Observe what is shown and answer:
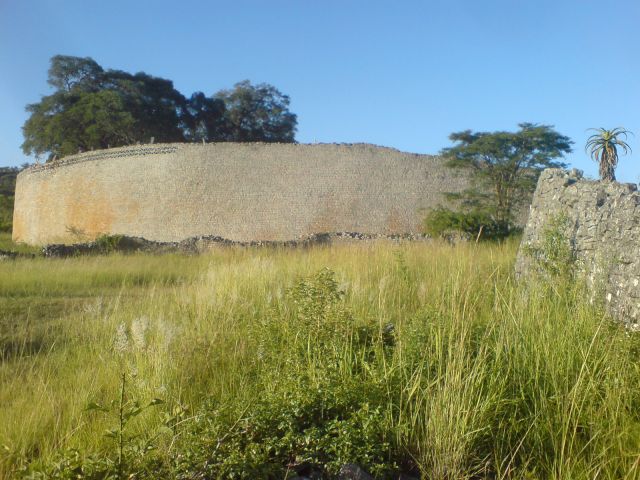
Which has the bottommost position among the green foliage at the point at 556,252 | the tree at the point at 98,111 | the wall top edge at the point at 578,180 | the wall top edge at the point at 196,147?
the green foliage at the point at 556,252

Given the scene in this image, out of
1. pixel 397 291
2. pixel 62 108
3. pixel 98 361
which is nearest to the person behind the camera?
pixel 98 361

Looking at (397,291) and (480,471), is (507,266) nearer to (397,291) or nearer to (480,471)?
(397,291)

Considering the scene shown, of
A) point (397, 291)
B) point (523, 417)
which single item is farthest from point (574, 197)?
point (523, 417)

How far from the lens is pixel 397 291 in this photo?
702 cm

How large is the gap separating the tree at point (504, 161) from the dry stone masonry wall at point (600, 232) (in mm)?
12688

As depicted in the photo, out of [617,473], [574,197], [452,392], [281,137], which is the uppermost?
[281,137]

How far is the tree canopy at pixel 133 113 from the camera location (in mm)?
31594

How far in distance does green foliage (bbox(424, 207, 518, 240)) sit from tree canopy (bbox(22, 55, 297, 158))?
15.7 metres

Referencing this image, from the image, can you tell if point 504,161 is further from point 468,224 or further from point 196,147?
point 196,147

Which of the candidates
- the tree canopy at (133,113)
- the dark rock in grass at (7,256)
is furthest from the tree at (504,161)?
the tree canopy at (133,113)

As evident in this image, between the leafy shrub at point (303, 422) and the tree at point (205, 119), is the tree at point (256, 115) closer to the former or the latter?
the tree at point (205, 119)

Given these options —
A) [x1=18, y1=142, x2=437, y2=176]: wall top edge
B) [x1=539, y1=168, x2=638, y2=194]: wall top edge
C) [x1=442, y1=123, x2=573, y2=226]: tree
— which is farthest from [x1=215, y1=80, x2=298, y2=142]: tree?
[x1=539, y1=168, x2=638, y2=194]: wall top edge

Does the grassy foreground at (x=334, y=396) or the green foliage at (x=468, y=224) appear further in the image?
the green foliage at (x=468, y=224)

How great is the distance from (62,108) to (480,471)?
3303cm
